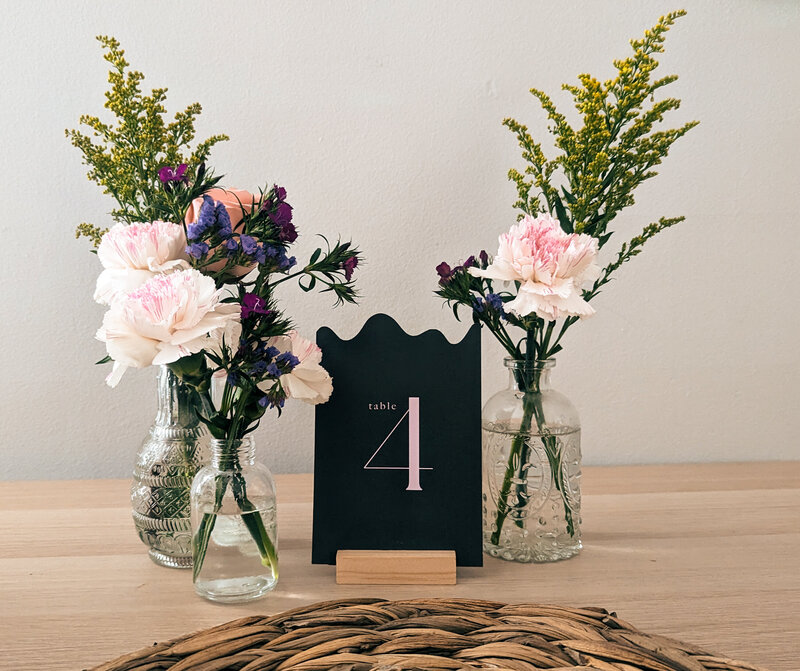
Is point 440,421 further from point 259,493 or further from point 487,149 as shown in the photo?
point 487,149

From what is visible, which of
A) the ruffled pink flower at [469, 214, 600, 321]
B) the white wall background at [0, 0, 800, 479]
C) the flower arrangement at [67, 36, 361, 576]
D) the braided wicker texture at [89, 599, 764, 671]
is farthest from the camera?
the white wall background at [0, 0, 800, 479]

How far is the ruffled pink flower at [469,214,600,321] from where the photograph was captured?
2.48 ft

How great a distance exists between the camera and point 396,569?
786 millimetres

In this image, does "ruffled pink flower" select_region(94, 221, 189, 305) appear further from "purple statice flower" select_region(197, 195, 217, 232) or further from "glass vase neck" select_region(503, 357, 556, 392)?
"glass vase neck" select_region(503, 357, 556, 392)

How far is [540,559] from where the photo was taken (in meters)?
0.84

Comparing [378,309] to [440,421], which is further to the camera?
[378,309]

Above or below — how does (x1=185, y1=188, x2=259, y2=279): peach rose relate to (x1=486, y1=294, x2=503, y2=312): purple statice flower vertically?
above

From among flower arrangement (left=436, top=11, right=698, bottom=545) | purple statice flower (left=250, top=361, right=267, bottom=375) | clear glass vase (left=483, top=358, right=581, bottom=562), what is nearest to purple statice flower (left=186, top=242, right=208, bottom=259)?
purple statice flower (left=250, top=361, right=267, bottom=375)

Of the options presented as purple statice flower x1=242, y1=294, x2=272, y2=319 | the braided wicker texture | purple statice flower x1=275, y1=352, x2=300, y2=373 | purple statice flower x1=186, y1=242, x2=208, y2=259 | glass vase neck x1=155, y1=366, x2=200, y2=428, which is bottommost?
the braided wicker texture

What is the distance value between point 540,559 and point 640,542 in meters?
0.14

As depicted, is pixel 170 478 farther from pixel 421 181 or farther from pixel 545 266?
pixel 421 181

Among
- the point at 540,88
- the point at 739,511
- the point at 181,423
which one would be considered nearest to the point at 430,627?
the point at 181,423

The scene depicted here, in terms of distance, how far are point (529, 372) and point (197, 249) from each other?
40 centimetres

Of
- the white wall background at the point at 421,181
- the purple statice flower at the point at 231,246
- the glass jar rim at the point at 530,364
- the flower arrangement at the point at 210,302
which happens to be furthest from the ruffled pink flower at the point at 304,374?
the white wall background at the point at 421,181
